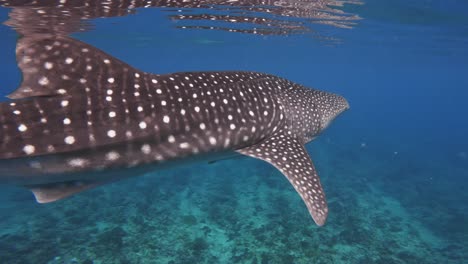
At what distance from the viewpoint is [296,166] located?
5.56 metres

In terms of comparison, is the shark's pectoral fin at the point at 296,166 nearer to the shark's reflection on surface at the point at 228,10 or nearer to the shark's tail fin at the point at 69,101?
the shark's tail fin at the point at 69,101

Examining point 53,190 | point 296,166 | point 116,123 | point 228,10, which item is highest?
point 228,10

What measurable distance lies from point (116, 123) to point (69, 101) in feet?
2.28

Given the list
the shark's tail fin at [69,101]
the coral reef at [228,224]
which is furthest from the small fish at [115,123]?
the coral reef at [228,224]

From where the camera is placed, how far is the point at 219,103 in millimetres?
5586

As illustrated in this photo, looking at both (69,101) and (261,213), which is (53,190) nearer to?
(69,101)

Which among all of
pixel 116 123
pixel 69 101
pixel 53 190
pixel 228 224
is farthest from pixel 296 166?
pixel 228 224

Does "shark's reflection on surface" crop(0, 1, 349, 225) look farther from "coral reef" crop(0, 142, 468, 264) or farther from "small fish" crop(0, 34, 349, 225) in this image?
"coral reef" crop(0, 142, 468, 264)

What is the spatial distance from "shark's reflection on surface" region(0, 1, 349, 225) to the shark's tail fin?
1cm

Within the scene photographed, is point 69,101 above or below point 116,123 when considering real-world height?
above

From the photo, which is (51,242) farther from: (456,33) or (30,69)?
(456,33)

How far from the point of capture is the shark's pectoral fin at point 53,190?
4.58 m

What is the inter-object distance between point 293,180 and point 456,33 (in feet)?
88.9

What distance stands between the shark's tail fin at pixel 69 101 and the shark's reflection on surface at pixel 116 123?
0.5 inches
